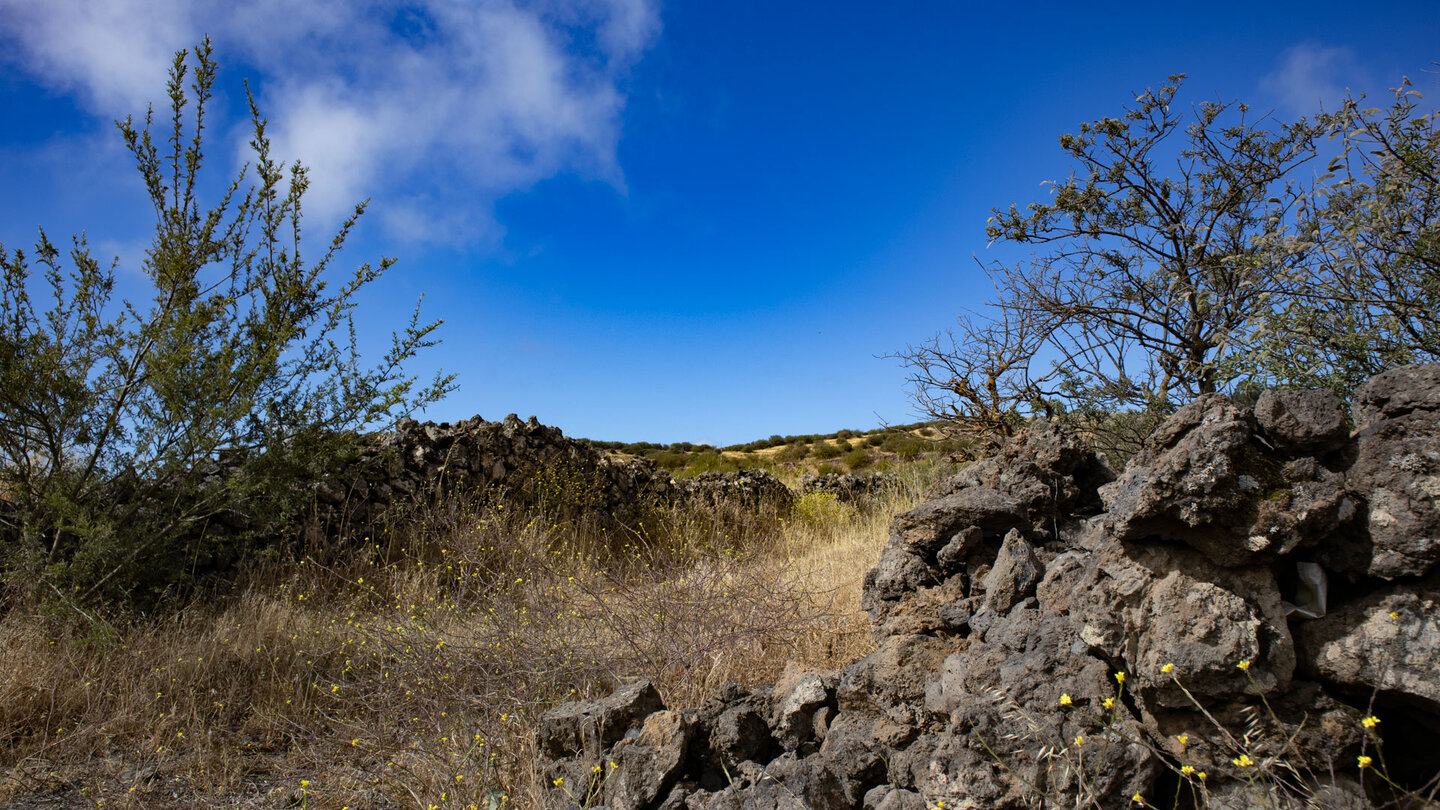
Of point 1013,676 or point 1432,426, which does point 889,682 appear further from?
point 1432,426

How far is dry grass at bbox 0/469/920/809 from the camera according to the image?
3.45 meters

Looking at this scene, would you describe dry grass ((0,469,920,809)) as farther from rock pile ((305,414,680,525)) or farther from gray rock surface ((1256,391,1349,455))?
gray rock surface ((1256,391,1349,455))

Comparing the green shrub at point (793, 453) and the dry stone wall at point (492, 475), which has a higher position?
the green shrub at point (793, 453)

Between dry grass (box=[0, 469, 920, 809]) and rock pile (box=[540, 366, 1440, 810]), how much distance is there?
2.85 feet

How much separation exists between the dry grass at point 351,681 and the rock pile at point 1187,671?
87 cm

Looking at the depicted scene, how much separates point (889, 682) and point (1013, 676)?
0.63 m

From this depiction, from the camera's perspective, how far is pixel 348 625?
17.6ft

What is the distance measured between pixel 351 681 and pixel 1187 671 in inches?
191

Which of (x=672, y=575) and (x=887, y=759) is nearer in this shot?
(x=887, y=759)

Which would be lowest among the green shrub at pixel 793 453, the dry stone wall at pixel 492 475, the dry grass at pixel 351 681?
the dry grass at pixel 351 681

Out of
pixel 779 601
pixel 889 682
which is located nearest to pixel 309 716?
pixel 779 601

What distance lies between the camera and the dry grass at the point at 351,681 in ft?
11.3

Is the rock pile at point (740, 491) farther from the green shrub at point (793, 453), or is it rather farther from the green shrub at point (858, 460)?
the green shrub at point (793, 453)

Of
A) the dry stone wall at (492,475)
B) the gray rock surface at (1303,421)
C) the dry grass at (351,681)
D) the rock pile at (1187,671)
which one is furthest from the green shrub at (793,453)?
the gray rock surface at (1303,421)
